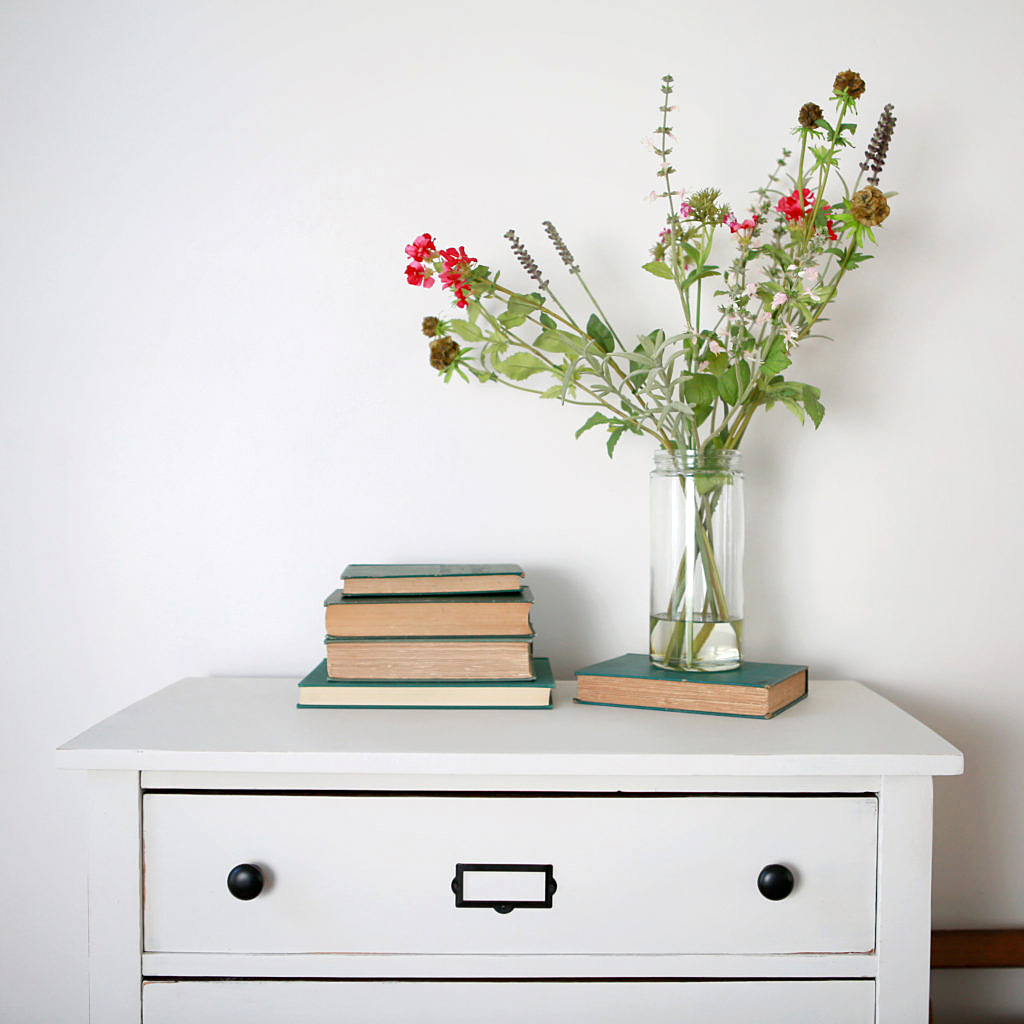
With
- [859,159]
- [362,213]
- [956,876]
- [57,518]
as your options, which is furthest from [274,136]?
[956,876]

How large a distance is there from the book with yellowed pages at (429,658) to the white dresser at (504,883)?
0.50 ft

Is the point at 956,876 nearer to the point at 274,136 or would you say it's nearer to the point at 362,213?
the point at 362,213

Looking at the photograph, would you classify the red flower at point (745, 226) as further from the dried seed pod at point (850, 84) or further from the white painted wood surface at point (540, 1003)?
the white painted wood surface at point (540, 1003)

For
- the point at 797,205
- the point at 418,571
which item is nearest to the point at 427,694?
the point at 418,571

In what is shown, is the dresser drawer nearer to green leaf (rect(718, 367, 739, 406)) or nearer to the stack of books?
the stack of books

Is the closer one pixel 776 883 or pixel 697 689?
pixel 776 883

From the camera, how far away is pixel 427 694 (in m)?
1.01

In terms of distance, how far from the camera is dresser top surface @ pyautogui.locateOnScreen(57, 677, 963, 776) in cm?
84

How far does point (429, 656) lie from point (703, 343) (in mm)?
536

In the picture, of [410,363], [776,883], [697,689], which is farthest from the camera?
[410,363]

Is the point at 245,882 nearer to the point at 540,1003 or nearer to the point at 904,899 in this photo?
the point at 540,1003

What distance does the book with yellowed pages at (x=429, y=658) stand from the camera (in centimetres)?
102

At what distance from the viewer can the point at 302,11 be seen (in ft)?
4.01

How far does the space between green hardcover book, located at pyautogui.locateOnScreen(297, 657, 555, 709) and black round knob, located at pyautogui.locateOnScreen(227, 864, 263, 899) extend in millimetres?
204
